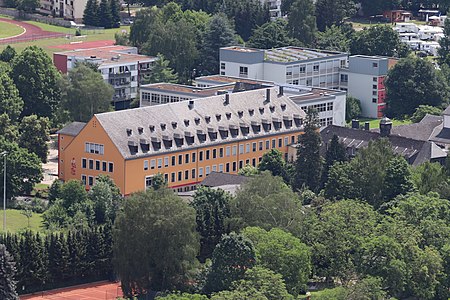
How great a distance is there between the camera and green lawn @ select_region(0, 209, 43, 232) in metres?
87.0

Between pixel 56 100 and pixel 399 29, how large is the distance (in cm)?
4800

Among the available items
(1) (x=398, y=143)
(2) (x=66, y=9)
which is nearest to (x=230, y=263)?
(1) (x=398, y=143)

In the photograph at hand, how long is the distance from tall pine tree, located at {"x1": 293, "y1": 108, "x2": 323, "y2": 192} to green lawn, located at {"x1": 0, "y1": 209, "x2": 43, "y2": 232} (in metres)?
15.1

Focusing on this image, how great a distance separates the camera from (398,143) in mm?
100125

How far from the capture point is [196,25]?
135 metres

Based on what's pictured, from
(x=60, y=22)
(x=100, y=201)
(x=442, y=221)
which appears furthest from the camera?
(x=60, y=22)

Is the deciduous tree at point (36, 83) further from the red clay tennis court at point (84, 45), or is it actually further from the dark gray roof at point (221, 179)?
the dark gray roof at point (221, 179)

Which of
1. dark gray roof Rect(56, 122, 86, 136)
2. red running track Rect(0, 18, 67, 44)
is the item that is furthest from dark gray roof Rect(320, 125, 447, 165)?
A: red running track Rect(0, 18, 67, 44)

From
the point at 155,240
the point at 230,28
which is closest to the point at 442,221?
the point at 155,240

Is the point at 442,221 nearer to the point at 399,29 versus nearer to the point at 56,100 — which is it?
the point at 56,100

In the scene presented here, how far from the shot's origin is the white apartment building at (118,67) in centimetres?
12088

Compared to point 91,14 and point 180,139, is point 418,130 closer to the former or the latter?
point 180,139

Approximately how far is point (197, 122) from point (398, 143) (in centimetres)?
1226

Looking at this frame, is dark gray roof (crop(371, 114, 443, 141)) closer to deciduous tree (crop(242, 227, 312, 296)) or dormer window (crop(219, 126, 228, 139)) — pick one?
dormer window (crop(219, 126, 228, 139))
